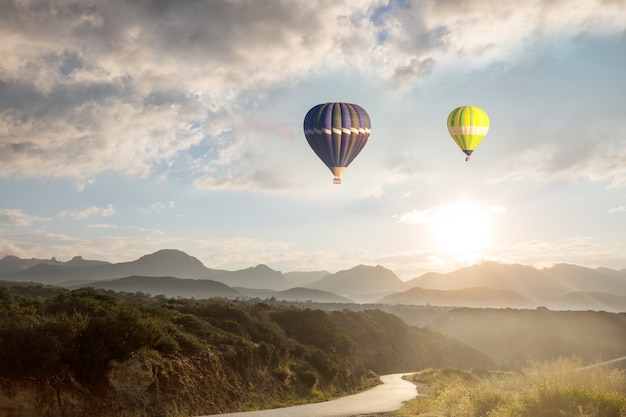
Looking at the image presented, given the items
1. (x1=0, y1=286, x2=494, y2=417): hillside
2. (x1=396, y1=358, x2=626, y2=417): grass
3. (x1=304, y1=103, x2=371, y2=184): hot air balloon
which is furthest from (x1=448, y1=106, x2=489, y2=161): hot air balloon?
(x1=396, y1=358, x2=626, y2=417): grass

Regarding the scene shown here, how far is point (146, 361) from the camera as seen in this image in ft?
82.6

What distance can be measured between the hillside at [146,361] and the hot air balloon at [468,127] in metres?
31.0

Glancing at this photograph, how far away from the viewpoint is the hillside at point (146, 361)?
21453 mm

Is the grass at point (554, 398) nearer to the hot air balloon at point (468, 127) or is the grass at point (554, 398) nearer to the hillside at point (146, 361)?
the hillside at point (146, 361)

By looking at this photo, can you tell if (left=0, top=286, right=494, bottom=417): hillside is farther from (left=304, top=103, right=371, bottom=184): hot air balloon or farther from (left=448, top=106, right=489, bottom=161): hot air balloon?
(left=448, top=106, right=489, bottom=161): hot air balloon

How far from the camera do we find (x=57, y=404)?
831 inches

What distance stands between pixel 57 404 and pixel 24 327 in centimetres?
397

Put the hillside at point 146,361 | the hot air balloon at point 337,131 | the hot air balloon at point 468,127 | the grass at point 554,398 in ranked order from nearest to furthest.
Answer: the grass at point 554,398, the hillside at point 146,361, the hot air balloon at point 337,131, the hot air balloon at point 468,127

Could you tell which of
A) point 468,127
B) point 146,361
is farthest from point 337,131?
point 146,361

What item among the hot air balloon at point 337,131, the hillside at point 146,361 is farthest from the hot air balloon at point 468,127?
the hillside at point 146,361

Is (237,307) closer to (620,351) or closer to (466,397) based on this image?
(466,397)

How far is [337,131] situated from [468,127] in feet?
60.0

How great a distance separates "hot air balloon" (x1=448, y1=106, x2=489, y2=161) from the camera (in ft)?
198

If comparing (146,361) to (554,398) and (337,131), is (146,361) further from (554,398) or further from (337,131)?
(337,131)
